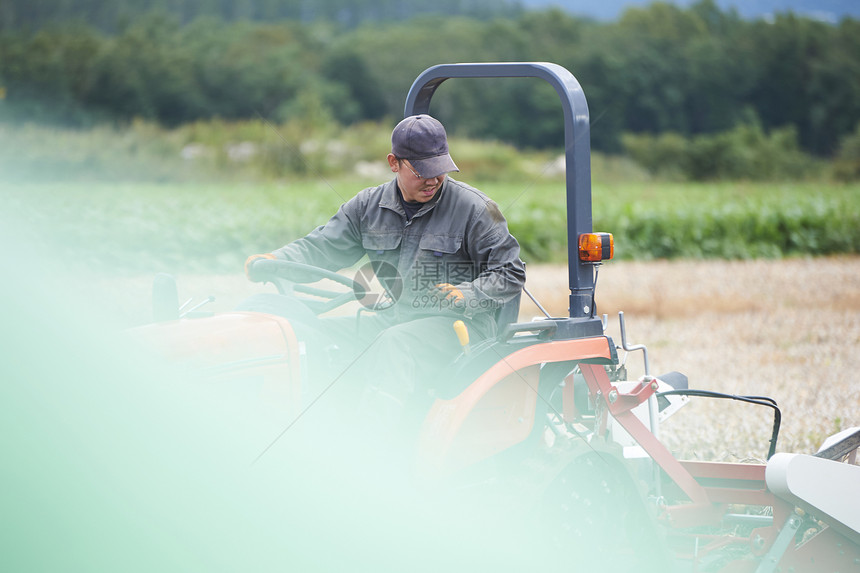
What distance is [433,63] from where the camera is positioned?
3656 centimetres

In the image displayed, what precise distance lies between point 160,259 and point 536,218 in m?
5.43

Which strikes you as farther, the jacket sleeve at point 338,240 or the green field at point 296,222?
the green field at point 296,222

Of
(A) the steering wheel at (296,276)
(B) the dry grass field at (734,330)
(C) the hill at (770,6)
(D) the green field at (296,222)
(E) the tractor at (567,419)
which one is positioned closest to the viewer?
(E) the tractor at (567,419)

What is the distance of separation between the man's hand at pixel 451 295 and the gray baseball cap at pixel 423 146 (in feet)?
1.28

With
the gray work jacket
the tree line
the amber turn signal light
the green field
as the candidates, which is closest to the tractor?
the amber turn signal light

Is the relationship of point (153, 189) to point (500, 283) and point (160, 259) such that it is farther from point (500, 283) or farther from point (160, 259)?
point (500, 283)

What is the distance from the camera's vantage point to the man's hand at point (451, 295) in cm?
248

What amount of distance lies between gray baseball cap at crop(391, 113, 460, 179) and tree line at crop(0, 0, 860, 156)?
19712mm

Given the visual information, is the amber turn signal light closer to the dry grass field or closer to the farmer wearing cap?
the farmer wearing cap

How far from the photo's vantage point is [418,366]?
245cm

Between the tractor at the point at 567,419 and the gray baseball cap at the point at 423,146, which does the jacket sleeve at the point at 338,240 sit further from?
the gray baseball cap at the point at 423,146

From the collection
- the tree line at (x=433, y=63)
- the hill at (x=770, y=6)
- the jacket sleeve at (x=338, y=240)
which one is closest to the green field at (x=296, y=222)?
the jacket sleeve at (x=338, y=240)

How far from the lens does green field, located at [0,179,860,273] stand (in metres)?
9.89

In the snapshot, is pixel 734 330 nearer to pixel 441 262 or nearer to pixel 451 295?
pixel 441 262
